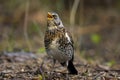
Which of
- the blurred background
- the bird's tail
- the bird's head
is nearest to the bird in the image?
the bird's head

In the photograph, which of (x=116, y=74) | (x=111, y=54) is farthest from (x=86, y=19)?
(x=116, y=74)

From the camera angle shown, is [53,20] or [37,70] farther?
[37,70]

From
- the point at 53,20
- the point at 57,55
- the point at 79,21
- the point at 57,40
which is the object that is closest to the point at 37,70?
the point at 57,55

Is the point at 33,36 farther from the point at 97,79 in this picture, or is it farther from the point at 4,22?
the point at 97,79

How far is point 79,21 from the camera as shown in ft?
37.4

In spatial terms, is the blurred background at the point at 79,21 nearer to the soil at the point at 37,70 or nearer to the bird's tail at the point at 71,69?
the soil at the point at 37,70

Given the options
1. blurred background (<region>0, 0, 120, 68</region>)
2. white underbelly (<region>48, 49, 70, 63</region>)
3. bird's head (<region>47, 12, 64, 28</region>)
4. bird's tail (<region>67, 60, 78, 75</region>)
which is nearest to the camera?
bird's head (<region>47, 12, 64, 28</region>)

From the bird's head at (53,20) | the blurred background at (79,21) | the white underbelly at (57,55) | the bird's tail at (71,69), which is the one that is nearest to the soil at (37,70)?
the bird's tail at (71,69)

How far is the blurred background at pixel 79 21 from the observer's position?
1103 cm

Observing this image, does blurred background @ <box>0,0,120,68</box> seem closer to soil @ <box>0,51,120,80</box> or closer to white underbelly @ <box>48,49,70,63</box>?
soil @ <box>0,51,120,80</box>

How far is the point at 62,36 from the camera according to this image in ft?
20.7

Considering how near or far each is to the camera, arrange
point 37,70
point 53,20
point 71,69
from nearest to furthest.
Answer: point 53,20, point 37,70, point 71,69

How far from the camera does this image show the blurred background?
1103 cm

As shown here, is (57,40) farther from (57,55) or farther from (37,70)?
(37,70)
